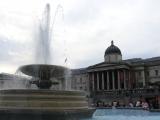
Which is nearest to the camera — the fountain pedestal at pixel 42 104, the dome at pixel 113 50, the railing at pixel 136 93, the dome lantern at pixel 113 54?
the fountain pedestal at pixel 42 104

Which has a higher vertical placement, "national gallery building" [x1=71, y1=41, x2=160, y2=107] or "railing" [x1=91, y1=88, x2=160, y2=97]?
"national gallery building" [x1=71, y1=41, x2=160, y2=107]

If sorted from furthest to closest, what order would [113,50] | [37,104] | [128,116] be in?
1. [113,50]
2. [128,116]
3. [37,104]

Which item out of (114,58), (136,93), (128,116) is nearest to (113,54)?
(114,58)

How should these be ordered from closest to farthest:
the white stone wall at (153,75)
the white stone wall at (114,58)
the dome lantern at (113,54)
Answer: the white stone wall at (153,75) → the white stone wall at (114,58) → the dome lantern at (113,54)

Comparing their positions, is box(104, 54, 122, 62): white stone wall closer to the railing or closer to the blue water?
the railing

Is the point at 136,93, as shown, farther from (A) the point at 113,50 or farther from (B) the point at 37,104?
(B) the point at 37,104

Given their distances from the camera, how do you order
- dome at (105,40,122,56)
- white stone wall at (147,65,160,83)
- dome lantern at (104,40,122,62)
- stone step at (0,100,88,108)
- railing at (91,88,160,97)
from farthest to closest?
dome at (105,40,122,56) < dome lantern at (104,40,122,62) < white stone wall at (147,65,160,83) < railing at (91,88,160,97) < stone step at (0,100,88,108)

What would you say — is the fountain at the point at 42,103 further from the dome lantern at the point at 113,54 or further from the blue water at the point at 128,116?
the dome lantern at the point at 113,54

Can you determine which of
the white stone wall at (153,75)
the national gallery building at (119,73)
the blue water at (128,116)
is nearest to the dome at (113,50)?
the national gallery building at (119,73)

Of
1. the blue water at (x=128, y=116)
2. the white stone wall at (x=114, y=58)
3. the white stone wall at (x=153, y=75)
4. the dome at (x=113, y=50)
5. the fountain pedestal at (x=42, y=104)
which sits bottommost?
the blue water at (x=128, y=116)

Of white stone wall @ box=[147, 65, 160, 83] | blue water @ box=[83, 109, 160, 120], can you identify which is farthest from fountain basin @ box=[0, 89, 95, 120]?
white stone wall @ box=[147, 65, 160, 83]

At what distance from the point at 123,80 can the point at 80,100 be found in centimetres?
5989

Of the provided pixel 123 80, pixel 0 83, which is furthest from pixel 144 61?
pixel 0 83

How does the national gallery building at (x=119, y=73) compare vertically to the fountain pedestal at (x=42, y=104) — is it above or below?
above
